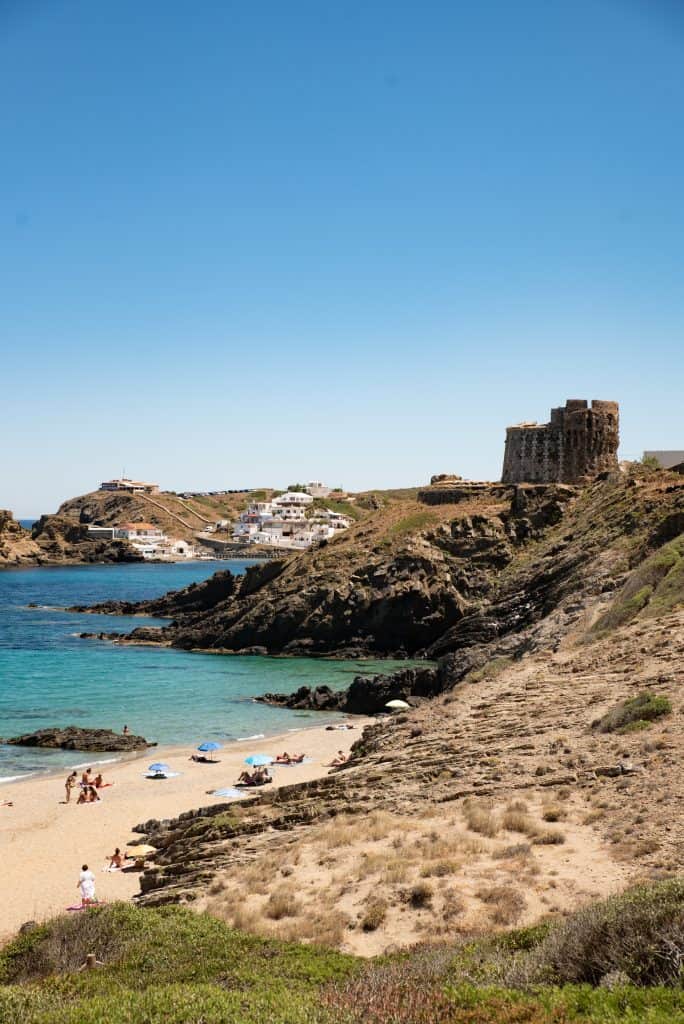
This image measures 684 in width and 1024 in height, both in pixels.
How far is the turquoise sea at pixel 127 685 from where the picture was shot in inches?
1364

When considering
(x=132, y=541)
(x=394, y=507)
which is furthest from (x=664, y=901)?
(x=132, y=541)

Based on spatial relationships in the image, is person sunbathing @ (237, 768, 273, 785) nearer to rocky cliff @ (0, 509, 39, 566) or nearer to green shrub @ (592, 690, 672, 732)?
green shrub @ (592, 690, 672, 732)

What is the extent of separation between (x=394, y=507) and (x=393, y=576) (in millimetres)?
12686

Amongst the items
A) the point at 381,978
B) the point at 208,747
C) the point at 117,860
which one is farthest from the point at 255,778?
the point at 381,978

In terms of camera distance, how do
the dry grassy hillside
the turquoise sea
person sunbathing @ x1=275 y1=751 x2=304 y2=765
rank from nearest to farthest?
the dry grassy hillside
person sunbathing @ x1=275 y1=751 x2=304 y2=765
the turquoise sea

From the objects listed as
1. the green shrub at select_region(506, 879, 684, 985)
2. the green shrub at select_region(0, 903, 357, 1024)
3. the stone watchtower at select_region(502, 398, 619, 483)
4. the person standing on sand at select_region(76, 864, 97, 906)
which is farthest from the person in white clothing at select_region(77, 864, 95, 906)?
the stone watchtower at select_region(502, 398, 619, 483)

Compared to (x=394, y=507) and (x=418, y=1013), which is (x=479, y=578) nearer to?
(x=394, y=507)

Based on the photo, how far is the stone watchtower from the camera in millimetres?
57594

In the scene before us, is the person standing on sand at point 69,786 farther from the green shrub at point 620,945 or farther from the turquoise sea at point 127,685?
the green shrub at point 620,945

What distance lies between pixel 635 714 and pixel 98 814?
1513 centimetres

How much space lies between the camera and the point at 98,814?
76.7 ft

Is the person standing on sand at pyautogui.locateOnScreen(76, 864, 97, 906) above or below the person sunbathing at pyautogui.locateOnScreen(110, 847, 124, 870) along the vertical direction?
above

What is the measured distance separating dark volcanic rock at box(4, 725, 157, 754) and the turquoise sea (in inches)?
25.2

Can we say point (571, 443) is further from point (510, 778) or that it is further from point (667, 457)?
point (510, 778)
